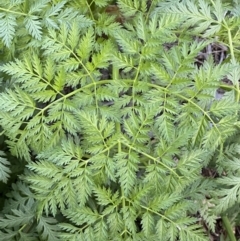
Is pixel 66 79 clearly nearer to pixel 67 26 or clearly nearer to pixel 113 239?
pixel 67 26

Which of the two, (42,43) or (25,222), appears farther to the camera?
(25,222)

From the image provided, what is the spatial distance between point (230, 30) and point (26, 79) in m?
0.76

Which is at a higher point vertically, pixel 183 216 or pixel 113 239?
pixel 113 239

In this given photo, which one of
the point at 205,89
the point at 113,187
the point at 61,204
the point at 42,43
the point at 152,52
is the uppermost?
the point at 42,43

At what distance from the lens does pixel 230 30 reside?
61.8 inches

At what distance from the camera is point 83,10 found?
1646 millimetres

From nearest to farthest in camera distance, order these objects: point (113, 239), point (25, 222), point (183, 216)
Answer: point (113, 239) < point (183, 216) < point (25, 222)

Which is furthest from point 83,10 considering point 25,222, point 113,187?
point 25,222

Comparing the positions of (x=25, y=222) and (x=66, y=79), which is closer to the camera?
(x=66, y=79)

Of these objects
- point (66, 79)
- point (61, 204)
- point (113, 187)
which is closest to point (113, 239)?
point (61, 204)

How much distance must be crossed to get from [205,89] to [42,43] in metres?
0.59

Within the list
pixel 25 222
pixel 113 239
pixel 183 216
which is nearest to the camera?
pixel 113 239

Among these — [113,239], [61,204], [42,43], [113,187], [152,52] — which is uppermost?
[42,43]

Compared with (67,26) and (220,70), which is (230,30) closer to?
(220,70)
